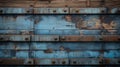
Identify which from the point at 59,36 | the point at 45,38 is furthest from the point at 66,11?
the point at 45,38

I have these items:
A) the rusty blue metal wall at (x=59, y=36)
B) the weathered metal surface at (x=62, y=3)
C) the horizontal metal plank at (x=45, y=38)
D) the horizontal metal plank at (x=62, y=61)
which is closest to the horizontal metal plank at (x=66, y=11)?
the rusty blue metal wall at (x=59, y=36)

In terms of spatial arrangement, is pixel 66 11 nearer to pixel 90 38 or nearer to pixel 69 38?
pixel 69 38

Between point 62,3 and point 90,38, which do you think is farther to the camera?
point 62,3

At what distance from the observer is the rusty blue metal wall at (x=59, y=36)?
15.6ft

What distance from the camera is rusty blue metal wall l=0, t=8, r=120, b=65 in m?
4.77

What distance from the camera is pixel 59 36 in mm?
4789

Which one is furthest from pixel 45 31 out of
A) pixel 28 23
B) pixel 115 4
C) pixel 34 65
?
pixel 115 4

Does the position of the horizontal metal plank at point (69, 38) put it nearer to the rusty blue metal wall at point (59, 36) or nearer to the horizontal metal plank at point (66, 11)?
the rusty blue metal wall at point (59, 36)

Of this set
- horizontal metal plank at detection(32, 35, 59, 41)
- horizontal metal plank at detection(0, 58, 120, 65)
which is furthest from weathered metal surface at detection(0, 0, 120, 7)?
horizontal metal plank at detection(0, 58, 120, 65)

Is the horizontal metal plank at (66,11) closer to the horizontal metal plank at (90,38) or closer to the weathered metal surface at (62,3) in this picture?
the weathered metal surface at (62,3)

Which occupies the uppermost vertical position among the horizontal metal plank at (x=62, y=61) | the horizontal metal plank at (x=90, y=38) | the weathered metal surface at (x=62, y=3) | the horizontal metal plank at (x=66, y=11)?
the weathered metal surface at (x=62, y=3)

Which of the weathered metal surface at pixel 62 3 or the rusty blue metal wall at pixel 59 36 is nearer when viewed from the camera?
the rusty blue metal wall at pixel 59 36

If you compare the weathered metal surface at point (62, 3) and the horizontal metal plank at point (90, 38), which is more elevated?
the weathered metal surface at point (62, 3)

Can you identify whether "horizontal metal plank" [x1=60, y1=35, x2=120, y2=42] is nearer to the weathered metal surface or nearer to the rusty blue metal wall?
the rusty blue metal wall
